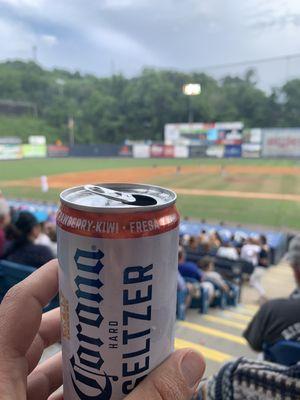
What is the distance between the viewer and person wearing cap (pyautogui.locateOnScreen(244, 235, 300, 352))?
76.6 inches

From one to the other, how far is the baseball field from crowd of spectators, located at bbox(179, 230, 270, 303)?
12.0ft

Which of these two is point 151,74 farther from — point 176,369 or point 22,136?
point 176,369

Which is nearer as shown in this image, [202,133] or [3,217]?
[3,217]

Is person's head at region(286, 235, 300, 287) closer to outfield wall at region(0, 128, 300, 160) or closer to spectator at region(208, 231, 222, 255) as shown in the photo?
spectator at region(208, 231, 222, 255)

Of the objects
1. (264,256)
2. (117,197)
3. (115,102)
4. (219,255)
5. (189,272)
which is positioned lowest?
(264,256)

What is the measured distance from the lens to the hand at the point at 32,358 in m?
0.75

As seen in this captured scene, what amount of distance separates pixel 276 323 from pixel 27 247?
5.60 feet

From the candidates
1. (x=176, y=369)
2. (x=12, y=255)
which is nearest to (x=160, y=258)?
(x=176, y=369)

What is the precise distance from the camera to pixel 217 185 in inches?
732

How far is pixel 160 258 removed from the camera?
746mm

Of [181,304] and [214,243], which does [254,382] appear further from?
[214,243]

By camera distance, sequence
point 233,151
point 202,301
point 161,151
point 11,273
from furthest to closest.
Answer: point 161,151, point 233,151, point 202,301, point 11,273

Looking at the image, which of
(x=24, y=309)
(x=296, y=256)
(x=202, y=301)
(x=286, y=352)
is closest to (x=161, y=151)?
(x=202, y=301)

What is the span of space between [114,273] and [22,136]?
129ft
